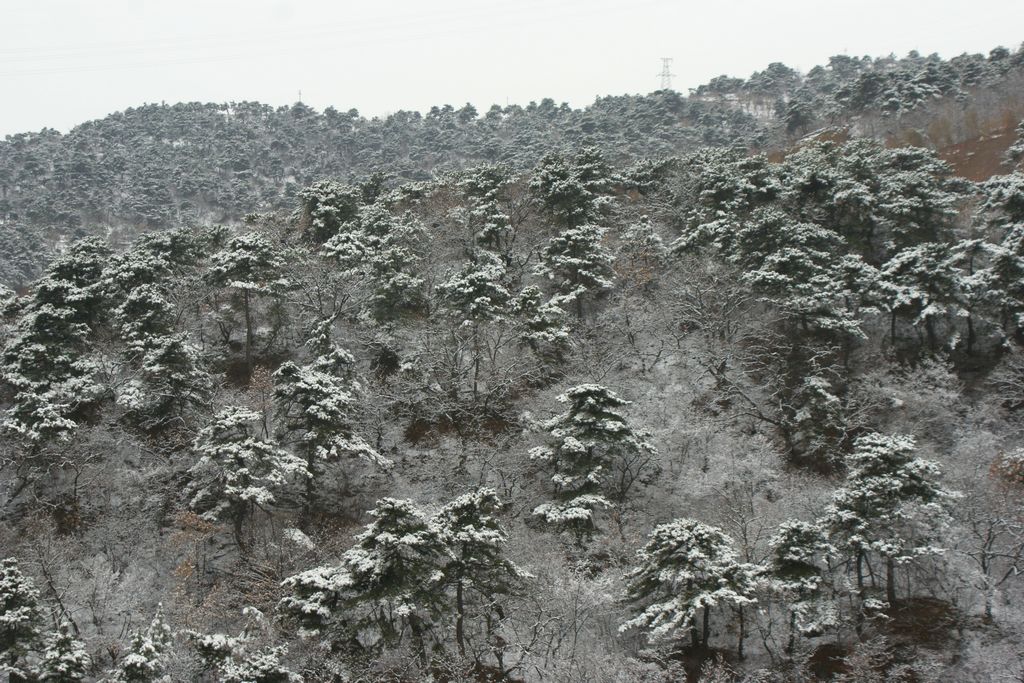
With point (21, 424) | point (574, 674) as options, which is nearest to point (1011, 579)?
point (574, 674)

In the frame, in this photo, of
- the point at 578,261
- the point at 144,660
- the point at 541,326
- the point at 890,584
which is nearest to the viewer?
the point at 144,660

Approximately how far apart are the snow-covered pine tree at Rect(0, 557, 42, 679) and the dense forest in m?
0.12

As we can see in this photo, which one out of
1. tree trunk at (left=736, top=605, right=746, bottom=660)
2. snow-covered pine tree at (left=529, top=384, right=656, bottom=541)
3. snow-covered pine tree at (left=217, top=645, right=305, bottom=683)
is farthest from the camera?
snow-covered pine tree at (left=529, top=384, right=656, bottom=541)

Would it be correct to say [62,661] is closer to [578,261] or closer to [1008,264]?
[578,261]

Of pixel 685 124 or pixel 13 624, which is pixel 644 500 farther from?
pixel 685 124

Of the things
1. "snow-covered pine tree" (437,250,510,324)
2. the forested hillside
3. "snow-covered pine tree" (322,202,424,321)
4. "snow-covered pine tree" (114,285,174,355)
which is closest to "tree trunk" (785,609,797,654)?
"snow-covered pine tree" (437,250,510,324)

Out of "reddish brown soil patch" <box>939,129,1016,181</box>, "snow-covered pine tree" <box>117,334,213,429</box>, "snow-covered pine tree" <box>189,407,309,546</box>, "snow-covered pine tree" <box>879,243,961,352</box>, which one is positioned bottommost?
"snow-covered pine tree" <box>189,407,309,546</box>

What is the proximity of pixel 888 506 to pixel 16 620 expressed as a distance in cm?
2704

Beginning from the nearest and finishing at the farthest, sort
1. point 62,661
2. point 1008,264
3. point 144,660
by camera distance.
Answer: point 144,660, point 62,661, point 1008,264

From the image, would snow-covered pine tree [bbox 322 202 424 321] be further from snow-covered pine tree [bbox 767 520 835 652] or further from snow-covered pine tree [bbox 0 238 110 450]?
snow-covered pine tree [bbox 767 520 835 652]

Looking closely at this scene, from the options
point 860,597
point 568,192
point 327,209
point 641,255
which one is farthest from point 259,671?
point 568,192

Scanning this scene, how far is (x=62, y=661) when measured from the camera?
1794 cm

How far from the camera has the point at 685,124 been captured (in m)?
93.8

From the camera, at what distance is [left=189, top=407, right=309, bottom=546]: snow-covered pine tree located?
23.3 m
